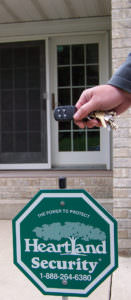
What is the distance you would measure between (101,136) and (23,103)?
1444 millimetres

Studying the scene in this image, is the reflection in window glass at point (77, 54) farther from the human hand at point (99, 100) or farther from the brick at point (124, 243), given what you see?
the human hand at point (99, 100)

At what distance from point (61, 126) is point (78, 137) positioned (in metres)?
0.35

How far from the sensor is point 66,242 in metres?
1.69

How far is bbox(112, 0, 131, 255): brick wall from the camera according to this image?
3.47 meters

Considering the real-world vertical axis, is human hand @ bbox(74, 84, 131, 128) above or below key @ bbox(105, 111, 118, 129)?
above

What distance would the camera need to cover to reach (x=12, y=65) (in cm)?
625

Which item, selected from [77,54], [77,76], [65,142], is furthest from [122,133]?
[77,54]

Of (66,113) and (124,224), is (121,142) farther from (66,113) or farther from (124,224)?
(66,113)

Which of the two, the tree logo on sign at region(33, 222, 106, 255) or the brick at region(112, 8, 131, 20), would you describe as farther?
the brick at region(112, 8, 131, 20)

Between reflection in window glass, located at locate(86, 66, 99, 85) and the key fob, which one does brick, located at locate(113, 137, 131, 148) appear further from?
reflection in window glass, located at locate(86, 66, 99, 85)

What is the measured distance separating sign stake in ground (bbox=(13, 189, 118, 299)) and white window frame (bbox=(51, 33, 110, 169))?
434 cm

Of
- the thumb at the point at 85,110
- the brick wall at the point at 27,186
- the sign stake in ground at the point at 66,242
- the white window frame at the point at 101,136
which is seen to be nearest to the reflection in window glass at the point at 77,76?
the white window frame at the point at 101,136

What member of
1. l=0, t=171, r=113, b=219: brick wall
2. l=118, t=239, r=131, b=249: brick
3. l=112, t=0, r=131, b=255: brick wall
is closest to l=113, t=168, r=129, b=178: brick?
l=112, t=0, r=131, b=255: brick wall

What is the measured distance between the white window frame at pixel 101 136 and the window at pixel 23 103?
0.22 m
